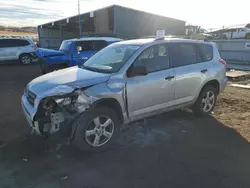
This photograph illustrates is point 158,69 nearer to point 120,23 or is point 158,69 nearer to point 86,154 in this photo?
point 86,154

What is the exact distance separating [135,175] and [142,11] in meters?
21.8

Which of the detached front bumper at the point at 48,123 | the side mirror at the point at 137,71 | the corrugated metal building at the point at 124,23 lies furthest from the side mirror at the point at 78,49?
the corrugated metal building at the point at 124,23

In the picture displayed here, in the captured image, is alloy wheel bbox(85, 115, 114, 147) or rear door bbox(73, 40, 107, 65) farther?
rear door bbox(73, 40, 107, 65)

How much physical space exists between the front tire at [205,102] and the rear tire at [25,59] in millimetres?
14589

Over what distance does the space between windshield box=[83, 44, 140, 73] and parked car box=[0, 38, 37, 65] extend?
44.3 feet

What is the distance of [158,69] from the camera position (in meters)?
4.37

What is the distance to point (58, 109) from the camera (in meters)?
3.45

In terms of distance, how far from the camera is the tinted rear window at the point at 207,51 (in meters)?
5.21

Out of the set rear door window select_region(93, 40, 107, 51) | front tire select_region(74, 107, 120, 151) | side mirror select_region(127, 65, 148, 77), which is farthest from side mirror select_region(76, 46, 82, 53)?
front tire select_region(74, 107, 120, 151)

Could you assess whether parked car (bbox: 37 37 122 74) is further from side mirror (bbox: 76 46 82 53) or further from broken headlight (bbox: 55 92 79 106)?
broken headlight (bbox: 55 92 79 106)

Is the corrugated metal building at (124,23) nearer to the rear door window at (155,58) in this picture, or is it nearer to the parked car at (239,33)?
the parked car at (239,33)

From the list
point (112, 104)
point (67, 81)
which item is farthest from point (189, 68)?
point (67, 81)

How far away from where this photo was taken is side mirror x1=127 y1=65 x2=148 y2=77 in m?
3.89

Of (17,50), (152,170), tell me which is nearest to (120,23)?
(17,50)
